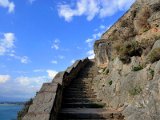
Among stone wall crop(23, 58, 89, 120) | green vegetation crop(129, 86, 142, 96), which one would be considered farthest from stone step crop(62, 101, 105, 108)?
green vegetation crop(129, 86, 142, 96)

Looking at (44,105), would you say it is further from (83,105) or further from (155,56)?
(155,56)

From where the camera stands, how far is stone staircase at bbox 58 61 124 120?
350 inches

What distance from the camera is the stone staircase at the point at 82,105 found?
889cm

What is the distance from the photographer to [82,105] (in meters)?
10.5

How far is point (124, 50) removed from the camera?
34.8 feet

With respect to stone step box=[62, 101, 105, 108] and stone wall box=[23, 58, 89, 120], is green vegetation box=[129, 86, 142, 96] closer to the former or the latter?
stone step box=[62, 101, 105, 108]

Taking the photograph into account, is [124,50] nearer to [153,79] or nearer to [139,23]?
[153,79]

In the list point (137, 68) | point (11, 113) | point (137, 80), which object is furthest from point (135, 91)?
point (11, 113)

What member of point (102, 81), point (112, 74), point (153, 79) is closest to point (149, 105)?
point (153, 79)

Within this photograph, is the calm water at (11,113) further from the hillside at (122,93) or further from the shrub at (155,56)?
the shrub at (155,56)

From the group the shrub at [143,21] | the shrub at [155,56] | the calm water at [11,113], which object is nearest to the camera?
the shrub at [155,56]

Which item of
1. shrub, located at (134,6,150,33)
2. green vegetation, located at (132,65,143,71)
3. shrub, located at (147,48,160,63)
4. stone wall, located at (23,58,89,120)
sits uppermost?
shrub, located at (134,6,150,33)

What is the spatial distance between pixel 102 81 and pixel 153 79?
5.43 metres

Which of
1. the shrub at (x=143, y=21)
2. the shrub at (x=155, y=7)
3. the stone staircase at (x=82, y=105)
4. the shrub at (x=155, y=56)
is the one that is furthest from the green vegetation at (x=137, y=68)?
the shrub at (x=143, y=21)
